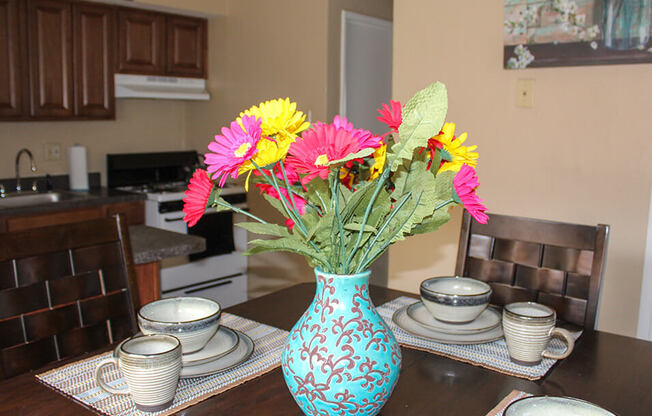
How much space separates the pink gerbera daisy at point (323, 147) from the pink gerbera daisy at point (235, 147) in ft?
0.19

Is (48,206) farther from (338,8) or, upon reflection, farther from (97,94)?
(338,8)

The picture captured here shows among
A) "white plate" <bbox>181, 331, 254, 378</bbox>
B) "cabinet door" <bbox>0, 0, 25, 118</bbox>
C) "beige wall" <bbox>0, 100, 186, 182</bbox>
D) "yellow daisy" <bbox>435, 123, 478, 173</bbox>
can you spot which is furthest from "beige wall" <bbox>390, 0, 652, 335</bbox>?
"beige wall" <bbox>0, 100, 186, 182</bbox>

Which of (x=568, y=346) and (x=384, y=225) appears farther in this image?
(x=568, y=346)

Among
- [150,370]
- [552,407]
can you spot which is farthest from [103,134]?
[552,407]

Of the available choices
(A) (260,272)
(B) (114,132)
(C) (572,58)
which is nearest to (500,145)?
(C) (572,58)

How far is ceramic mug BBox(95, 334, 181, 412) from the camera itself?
939mm

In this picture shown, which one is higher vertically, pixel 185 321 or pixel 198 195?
pixel 198 195

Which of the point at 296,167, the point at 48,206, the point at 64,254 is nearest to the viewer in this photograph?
the point at 296,167

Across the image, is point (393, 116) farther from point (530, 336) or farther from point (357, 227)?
point (530, 336)

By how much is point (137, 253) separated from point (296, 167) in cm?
115

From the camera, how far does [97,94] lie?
365cm

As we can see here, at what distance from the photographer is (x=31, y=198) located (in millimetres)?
3508

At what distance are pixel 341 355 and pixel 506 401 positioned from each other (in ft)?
1.09

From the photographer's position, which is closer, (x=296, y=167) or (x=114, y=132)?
(x=296, y=167)
